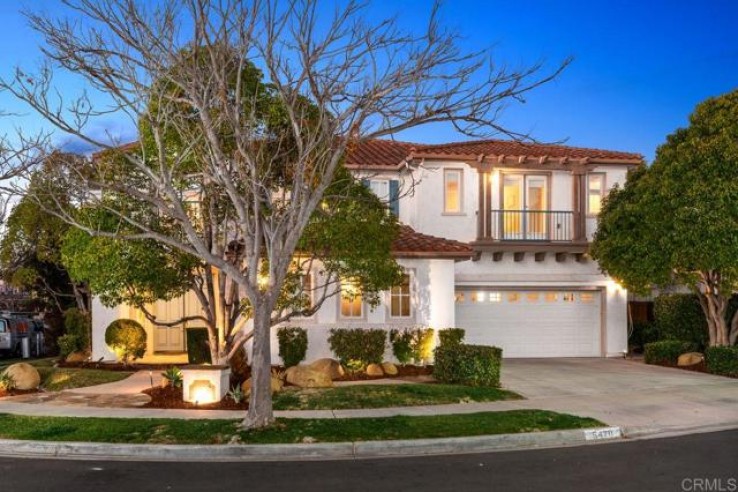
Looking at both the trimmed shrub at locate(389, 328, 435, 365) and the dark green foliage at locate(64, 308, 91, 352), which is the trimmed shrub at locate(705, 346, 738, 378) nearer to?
the trimmed shrub at locate(389, 328, 435, 365)

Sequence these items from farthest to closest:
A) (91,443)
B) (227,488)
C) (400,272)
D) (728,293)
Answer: (728,293)
(400,272)
(91,443)
(227,488)

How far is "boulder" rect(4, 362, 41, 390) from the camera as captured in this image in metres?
15.0

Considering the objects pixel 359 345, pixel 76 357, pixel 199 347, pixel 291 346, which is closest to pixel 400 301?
pixel 359 345

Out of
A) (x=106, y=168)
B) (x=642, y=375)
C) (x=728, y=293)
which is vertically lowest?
(x=642, y=375)

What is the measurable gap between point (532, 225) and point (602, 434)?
1212cm

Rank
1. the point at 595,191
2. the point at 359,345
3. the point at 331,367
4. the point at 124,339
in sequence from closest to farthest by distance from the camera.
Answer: the point at 331,367
the point at 124,339
the point at 359,345
the point at 595,191

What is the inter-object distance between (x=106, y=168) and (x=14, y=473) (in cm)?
700

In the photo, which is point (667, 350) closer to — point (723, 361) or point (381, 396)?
point (723, 361)

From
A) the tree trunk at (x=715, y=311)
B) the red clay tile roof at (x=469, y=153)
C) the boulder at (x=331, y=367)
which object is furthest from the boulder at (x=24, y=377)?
the tree trunk at (x=715, y=311)

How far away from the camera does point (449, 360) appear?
15523mm

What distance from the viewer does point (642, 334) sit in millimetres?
23688

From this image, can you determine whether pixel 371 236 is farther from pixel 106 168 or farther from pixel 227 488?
pixel 227 488

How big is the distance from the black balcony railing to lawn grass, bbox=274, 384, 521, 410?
816 cm

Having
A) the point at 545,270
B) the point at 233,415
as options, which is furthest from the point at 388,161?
the point at 233,415
